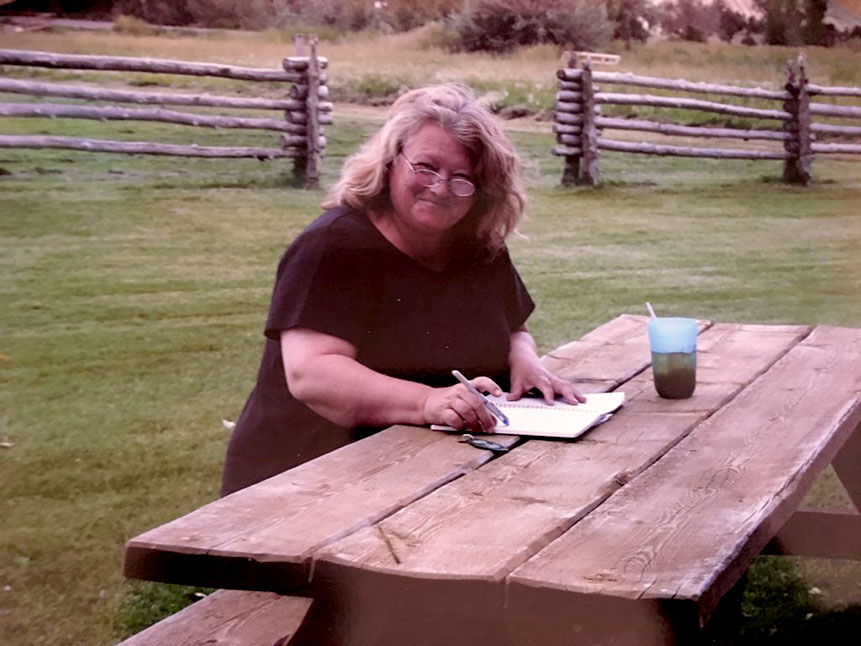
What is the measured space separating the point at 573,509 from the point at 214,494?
4.86 ft

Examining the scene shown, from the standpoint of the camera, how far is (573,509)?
141 cm

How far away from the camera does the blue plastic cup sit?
2053 millimetres

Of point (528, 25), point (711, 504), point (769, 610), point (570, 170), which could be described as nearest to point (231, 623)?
point (711, 504)

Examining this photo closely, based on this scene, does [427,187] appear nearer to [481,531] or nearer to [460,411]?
[460,411]

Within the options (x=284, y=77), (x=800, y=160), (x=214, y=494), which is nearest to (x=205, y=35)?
(x=284, y=77)

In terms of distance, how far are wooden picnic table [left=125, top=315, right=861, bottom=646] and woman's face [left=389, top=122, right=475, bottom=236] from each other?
48 centimetres

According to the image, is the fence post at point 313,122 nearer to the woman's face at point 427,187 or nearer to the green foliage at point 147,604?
the woman's face at point 427,187

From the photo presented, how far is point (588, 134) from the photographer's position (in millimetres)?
3664

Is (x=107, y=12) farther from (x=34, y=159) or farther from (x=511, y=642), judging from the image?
(x=511, y=642)

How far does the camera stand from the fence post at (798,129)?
362 centimetres

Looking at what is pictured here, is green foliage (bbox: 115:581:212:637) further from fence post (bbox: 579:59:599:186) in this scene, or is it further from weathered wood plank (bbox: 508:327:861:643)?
fence post (bbox: 579:59:599:186)

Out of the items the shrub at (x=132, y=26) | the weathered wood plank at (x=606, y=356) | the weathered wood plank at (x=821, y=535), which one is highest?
the shrub at (x=132, y=26)

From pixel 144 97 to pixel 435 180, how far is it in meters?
0.90

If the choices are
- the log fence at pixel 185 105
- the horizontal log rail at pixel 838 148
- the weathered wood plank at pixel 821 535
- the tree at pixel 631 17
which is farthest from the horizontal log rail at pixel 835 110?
the log fence at pixel 185 105
